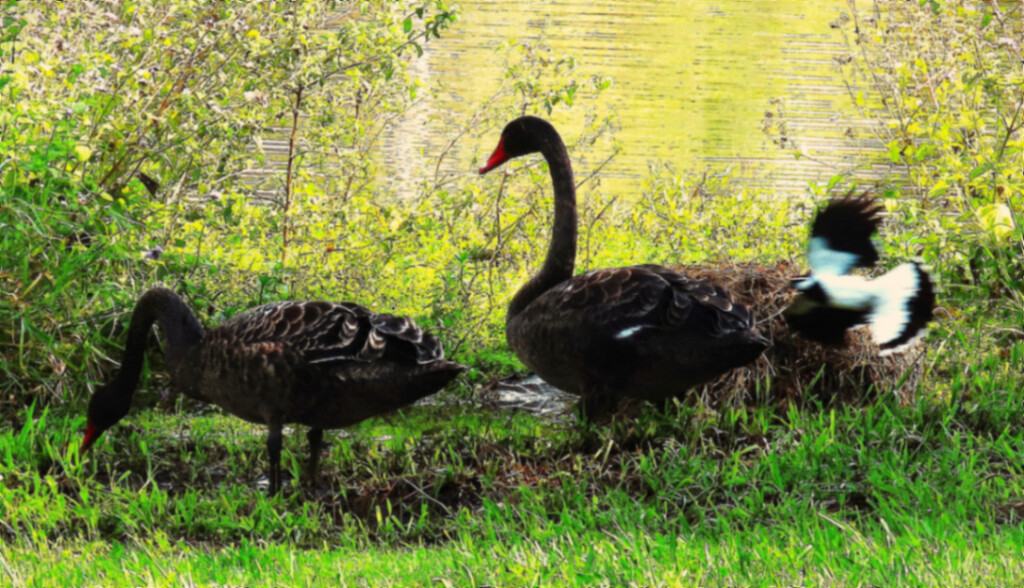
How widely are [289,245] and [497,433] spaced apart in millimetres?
3155

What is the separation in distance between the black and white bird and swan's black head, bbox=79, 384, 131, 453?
113 inches

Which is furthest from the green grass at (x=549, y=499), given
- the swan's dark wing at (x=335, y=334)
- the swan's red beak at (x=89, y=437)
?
the swan's dark wing at (x=335, y=334)

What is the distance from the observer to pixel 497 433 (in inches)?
245

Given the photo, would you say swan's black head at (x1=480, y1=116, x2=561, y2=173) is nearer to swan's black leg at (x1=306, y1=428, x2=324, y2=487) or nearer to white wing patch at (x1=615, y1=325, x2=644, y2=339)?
white wing patch at (x1=615, y1=325, x2=644, y2=339)

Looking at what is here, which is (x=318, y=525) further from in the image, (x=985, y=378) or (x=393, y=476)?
(x=985, y=378)

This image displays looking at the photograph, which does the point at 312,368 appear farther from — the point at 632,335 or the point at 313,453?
the point at 632,335

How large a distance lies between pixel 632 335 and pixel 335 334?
49.0 inches

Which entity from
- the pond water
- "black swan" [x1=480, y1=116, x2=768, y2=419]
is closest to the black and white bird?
"black swan" [x1=480, y1=116, x2=768, y2=419]

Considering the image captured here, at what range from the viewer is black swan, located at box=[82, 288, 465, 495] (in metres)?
5.32

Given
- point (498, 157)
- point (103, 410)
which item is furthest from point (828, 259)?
point (103, 410)

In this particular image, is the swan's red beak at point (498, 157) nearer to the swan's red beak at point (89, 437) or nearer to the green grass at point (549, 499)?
the green grass at point (549, 499)

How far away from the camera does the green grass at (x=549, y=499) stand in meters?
4.16

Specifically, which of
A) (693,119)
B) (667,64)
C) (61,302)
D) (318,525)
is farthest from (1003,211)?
(667,64)

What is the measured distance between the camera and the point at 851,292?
18.0ft
